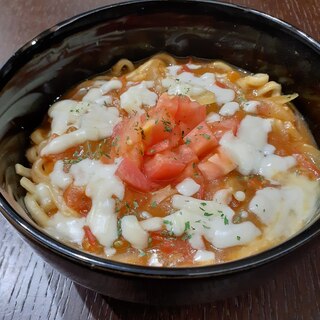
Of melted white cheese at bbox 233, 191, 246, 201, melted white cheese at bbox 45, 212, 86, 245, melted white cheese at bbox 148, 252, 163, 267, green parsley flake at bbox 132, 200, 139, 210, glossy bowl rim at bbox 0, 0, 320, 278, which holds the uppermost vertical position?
glossy bowl rim at bbox 0, 0, 320, 278

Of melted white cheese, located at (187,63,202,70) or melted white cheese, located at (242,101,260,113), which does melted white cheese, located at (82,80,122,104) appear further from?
melted white cheese, located at (242,101,260,113)

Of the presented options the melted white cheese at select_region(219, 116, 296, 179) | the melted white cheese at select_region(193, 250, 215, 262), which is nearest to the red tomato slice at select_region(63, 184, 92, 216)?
the melted white cheese at select_region(193, 250, 215, 262)

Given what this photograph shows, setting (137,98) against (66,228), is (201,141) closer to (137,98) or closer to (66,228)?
(137,98)

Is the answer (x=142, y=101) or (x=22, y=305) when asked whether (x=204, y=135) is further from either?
(x=22, y=305)

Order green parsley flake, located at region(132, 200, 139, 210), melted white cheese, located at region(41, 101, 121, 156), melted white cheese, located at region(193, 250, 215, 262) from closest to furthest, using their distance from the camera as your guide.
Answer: melted white cheese, located at region(193, 250, 215, 262)
green parsley flake, located at region(132, 200, 139, 210)
melted white cheese, located at region(41, 101, 121, 156)

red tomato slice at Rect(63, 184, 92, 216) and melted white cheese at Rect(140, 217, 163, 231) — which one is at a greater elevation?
red tomato slice at Rect(63, 184, 92, 216)

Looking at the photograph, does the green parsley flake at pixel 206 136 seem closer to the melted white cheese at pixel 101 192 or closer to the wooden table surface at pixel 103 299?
the melted white cheese at pixel 101 192

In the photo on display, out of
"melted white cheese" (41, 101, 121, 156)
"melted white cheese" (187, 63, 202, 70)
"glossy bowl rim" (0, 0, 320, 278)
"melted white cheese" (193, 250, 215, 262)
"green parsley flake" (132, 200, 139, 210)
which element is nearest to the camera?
"glossy bowl rim" (0, 0, 320, 278)

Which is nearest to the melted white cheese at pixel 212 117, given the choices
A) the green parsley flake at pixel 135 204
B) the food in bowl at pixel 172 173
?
the food in bowl at pixel 172 173
